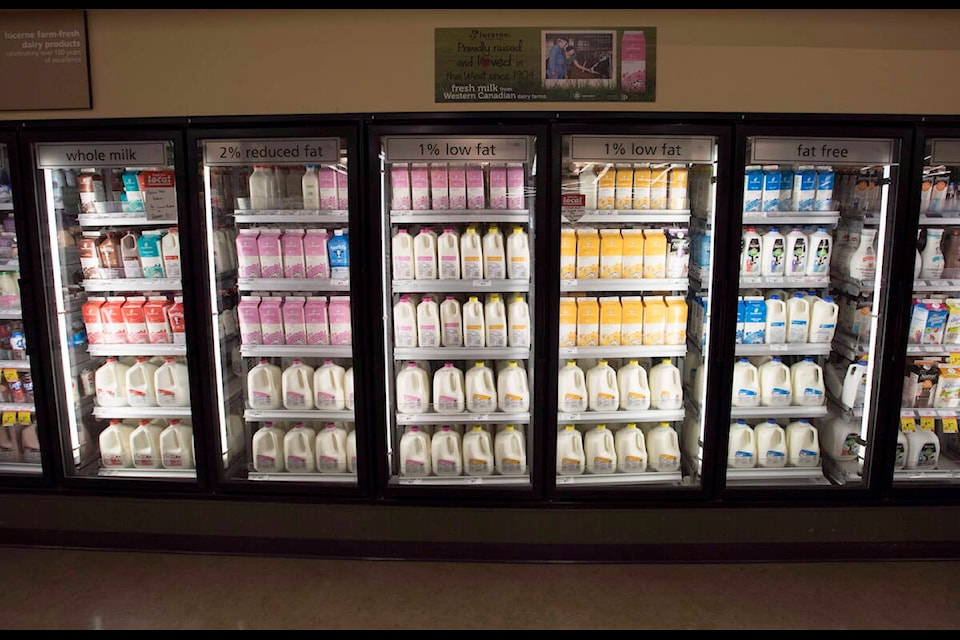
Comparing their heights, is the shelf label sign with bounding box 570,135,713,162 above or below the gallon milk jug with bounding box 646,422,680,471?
above

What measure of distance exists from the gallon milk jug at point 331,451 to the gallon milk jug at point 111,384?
1.06 meters

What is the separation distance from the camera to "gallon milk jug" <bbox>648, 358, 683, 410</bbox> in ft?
10.7

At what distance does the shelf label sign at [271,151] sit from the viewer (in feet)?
9.49

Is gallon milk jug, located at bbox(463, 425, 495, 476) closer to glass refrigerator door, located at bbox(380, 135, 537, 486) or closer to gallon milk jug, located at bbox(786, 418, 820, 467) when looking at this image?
glass refrigerator door, located at bbox(380, 135, 537, 486)

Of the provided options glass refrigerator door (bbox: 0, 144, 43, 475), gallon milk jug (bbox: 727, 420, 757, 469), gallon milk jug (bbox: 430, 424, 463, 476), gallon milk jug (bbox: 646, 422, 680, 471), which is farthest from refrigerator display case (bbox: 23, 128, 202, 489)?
gallon milk jug (bbox: 727, 420, 757, 469)

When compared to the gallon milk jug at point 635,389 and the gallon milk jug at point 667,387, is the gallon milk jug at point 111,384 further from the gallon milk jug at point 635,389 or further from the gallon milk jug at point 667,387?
the gallon milk jug at point 667,387

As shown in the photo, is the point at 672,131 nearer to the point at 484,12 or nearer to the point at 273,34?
the point at 484,12

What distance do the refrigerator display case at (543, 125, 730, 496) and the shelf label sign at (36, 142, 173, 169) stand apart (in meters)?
1.92

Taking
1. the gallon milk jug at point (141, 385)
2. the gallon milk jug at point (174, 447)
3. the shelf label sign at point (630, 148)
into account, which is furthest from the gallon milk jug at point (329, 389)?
the shelf label sign at point (630, 148)

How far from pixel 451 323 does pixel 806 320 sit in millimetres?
1817

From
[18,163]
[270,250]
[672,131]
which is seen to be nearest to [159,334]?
[270,250]

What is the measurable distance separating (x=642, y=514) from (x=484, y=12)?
2.46 m

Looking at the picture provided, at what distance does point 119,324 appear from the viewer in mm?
3299

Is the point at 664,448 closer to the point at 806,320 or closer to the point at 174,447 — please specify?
the point at 806,320
